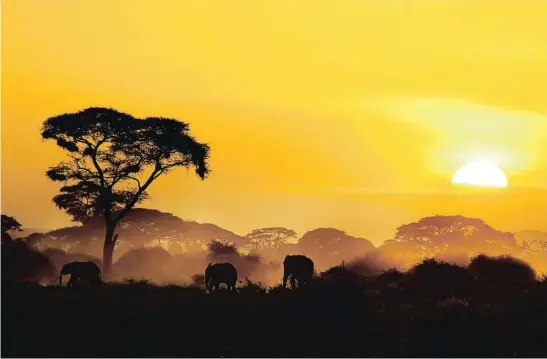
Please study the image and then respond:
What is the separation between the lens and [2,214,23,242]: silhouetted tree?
161ft

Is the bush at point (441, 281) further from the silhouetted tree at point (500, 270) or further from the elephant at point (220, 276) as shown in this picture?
the elephant at point (220, 276)

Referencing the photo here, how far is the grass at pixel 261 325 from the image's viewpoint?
73.2 feet

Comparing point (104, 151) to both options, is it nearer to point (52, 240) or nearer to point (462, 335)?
point (462, 335)

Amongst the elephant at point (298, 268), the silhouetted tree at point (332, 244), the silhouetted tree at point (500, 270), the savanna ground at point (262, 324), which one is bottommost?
the savanna ground at point (262, 324)

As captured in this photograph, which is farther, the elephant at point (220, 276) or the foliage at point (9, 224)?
the foliage at point (9, 224)

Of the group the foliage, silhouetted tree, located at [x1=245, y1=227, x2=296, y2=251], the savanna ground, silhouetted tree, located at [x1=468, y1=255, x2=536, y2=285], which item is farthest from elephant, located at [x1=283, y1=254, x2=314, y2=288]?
silhouetted tree, located at [x1=245, y1=227, x2=296, y2=251]

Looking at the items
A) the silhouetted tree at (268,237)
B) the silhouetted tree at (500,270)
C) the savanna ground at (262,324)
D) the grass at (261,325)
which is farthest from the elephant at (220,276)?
the silhouetted tree at (268,237)

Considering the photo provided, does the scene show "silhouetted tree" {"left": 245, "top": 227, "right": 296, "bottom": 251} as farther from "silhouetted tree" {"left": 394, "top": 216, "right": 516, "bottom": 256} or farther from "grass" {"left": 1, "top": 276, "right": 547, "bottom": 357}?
"grass" {"left": 1, "top": 276, "right": 547, "bottom": 357}

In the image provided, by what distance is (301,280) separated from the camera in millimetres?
36938

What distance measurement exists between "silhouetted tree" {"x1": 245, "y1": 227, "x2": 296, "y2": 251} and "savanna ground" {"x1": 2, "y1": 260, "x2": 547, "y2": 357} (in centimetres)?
9423

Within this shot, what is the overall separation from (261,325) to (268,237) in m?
102

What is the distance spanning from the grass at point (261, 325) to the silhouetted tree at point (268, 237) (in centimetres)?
9517

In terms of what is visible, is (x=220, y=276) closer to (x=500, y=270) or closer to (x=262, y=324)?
(x=262, y=324)

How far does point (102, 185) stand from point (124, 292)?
22.5 m
